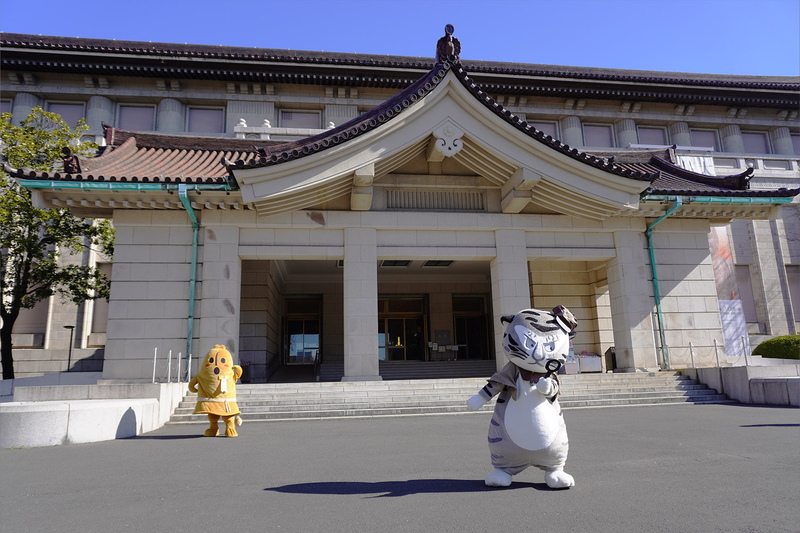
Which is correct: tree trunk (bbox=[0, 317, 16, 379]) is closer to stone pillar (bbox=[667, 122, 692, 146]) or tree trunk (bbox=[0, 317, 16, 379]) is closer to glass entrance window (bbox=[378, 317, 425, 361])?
glass entrance window (bbox=[378, 317, 425, 361])

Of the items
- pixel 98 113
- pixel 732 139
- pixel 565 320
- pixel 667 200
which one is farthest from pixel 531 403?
pixel 732 139

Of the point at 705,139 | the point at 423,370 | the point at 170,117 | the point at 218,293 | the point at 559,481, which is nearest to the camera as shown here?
the point at 559,481

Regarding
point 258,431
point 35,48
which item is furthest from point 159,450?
point 35,48

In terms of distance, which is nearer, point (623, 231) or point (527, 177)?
point (527, 177)

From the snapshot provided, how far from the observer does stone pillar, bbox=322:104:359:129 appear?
25.9 m

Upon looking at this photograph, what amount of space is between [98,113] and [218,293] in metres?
16.1

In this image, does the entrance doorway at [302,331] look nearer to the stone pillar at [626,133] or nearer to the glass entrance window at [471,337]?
the glass entrance window at [471,337]

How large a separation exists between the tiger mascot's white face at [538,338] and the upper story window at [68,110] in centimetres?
2666

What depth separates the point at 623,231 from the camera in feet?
51.0

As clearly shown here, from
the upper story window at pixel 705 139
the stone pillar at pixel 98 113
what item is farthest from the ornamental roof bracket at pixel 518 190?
the upper story window at pixel 705 139

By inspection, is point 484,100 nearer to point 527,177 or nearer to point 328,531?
point 527,177

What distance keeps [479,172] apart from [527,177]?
1512 mm

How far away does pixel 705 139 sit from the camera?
96.1 feet

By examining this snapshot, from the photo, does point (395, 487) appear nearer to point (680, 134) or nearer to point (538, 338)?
point (538, 338)
